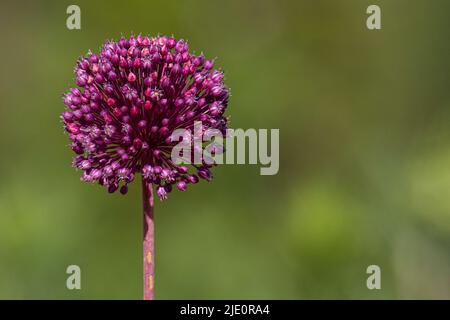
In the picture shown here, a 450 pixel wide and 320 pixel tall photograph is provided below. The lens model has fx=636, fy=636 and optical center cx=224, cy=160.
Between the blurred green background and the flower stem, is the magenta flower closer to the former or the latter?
the flower stem

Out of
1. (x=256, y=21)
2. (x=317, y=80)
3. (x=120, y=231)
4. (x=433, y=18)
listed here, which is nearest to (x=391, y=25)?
(x=433, y=18)

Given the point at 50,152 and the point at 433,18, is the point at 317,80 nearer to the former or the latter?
the point at 433,18

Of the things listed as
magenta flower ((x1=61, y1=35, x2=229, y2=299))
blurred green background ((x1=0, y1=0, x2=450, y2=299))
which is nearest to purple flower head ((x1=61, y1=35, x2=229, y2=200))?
magenta flower ((x1=61, y1=35, x2=229, y2=299))

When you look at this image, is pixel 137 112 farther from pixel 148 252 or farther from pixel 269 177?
pixel 269 177

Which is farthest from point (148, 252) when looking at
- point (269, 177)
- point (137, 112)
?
point (269, 177)

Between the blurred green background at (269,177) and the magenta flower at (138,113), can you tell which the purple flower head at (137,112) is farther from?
the blurred green background at (269,177)

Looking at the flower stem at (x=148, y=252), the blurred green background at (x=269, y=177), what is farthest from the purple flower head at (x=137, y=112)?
the blurred green background at (x=269, y=177)
